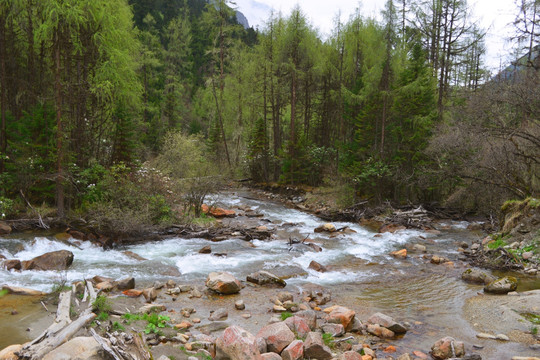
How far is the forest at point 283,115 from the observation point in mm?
13500

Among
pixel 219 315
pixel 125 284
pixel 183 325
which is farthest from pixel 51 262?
pixel 219 315

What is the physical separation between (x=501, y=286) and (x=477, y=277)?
3.37 ft

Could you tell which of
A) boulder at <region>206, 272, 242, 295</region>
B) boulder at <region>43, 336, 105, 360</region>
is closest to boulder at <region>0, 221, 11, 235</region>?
boulder at <region>206, 272, 242, 295</region>

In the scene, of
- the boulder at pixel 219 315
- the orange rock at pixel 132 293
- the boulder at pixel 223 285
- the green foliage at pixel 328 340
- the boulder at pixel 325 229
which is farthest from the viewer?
the boulder at pixel 325 229

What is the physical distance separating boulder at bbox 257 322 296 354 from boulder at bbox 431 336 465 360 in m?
2.33

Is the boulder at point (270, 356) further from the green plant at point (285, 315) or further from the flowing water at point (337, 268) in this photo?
the flowing water at point (337, 268)

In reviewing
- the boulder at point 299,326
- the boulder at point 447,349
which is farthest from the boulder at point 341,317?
the boulder at point 447,349

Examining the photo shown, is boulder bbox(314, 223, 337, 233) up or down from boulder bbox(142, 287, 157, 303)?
down

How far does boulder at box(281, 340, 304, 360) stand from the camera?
5.11 m

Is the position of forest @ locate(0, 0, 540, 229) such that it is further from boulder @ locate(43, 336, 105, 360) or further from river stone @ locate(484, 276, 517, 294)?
boulder @ locate(43, 336, 105, 360)

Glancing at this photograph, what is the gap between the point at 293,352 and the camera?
514 cm

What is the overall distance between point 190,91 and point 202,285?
4782cm

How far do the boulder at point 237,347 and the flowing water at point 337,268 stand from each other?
295 cm

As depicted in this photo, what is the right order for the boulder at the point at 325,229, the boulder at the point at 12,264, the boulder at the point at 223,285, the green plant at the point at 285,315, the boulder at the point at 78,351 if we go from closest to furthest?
the boulder at the point at 78,351
the green plant at the point at 285,315
the boulder at the point at 223,285
the boulder at the point at 12,264
the boulder at the point at 325,229
